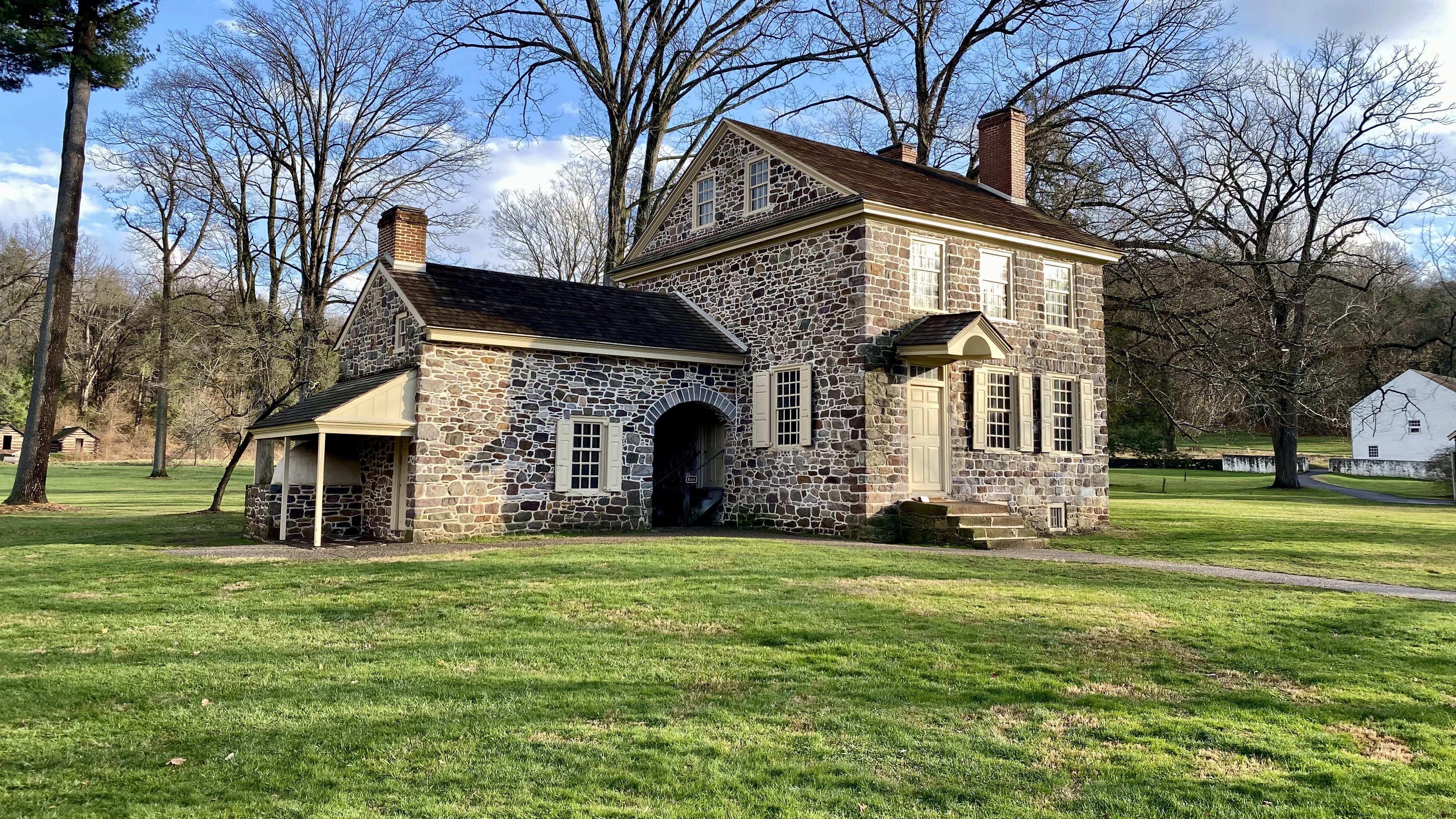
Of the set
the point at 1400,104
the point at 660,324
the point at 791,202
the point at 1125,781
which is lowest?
the point at 1125,781

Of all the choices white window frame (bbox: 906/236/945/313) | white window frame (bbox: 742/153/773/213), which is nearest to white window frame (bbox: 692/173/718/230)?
white window frame (bbox: 742/153/773/213)

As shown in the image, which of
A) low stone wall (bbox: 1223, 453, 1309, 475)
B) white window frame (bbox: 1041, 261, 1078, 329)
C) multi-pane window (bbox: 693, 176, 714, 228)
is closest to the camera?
white window frame (bbox: 1041, 261, 1078, 329)

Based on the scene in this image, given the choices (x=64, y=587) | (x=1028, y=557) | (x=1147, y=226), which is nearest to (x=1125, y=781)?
(x=1028, y=557)

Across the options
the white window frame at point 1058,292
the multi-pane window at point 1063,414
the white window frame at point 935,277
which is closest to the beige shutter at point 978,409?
the white window frame at point 935,277

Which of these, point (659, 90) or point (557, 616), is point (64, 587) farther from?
point (659, 90)

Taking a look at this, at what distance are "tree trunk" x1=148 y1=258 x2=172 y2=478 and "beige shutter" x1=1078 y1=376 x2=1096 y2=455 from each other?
33.5m

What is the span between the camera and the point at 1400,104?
27203 millimetres

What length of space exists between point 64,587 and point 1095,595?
11.2 metres

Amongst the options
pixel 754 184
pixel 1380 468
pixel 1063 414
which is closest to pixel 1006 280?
pixel 1063 414

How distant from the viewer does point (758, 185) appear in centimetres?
1880

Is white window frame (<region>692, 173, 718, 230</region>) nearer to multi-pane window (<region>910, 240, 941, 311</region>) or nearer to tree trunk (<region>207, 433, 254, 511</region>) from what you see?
multi-pane window (<region>910, 240, 941, 311</region>)

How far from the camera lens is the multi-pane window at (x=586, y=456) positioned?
17.1 meters

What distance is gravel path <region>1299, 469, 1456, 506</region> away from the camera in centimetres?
2859

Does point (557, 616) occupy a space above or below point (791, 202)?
below
